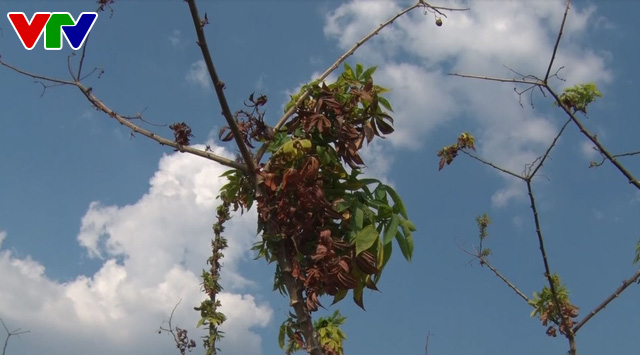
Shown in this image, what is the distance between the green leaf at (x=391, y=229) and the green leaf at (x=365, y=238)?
0.25ft

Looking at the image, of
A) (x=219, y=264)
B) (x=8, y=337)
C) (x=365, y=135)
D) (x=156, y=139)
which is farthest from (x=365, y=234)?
(x=219, y=264)

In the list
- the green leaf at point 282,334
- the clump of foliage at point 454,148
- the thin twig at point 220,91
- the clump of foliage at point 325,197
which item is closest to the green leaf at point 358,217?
the clump of foliage at point 325,197

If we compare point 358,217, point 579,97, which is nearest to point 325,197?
point 358,217

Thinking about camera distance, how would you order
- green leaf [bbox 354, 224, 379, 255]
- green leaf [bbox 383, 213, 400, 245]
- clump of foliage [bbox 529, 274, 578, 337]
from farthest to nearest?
clump of foliage [bbox 529, 274, 578, 337]
green leaf [bbox 383, 213, 400, 245]
green leaf [bbox 354, 224, 379, 255]

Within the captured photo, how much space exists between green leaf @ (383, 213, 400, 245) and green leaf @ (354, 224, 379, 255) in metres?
0.08

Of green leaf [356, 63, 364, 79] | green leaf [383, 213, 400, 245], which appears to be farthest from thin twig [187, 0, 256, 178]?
green leaf [356, 63, 364, 79]

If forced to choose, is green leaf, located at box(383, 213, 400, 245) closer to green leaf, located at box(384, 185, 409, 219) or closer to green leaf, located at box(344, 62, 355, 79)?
→ green leaf, located at box(384, 185, 409, 219)

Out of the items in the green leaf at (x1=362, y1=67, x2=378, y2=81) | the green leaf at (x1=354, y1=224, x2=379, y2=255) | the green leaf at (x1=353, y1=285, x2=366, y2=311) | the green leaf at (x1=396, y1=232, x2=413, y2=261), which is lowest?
the green leaf at (x1=353, y1=285, x2=366, y2=311)

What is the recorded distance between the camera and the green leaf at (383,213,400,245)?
2.89 metres

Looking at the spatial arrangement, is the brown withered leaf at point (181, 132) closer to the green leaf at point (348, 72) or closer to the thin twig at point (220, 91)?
the thin twig at point (220, 91)

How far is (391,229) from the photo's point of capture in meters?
2.92

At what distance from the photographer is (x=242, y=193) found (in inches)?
124

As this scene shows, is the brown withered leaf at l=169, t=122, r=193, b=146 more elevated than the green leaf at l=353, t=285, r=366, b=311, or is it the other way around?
the brown withered leaf at l=169, t=122, r=193, b=146

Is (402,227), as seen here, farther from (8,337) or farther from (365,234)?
(8,337)
